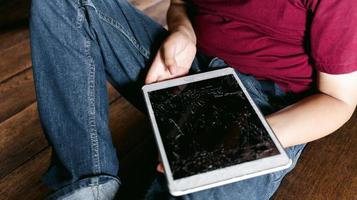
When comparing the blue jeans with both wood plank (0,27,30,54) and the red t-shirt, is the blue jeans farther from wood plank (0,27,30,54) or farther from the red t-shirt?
wood plank (0,27,30,54)

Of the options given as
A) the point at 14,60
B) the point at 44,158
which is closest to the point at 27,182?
the point at 44,158

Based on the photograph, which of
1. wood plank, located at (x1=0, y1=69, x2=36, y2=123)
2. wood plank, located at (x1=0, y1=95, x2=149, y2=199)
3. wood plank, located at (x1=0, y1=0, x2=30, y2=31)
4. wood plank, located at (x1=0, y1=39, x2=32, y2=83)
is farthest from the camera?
wood plank, located at (x1=0, y1=0, x2=30, y2=31)

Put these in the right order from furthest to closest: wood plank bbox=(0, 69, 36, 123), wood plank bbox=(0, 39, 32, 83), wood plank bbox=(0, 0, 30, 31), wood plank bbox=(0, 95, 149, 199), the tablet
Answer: wood plank bbox=(0, 0, 30, 31), wood plank bbox=(0, 39, 32, 83), wood plank bbox=(0, 69, 36, 123), wood plank bbox=(0, 95, 149, 199), the tablet

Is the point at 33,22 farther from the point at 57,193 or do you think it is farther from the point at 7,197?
the point at 7,197

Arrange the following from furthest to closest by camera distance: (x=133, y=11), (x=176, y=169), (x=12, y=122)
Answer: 1. (x=12, y=122)
2. (x=133, y=11)
3. (x=176, y=169)

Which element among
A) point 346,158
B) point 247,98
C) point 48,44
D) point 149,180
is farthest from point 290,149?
point 48,44

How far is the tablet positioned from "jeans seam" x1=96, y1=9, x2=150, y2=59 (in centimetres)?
11

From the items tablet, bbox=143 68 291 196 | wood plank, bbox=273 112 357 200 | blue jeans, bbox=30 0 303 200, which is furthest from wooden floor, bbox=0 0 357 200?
tablet, bbox=143 68 291 196

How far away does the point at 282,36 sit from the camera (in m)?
0.64

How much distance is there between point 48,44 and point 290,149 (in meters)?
0.46

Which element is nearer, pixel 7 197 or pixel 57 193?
pixel 57 193

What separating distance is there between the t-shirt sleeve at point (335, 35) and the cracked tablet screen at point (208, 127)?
0.14 meters

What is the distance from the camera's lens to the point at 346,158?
0.79 meters

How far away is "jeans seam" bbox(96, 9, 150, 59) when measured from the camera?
0.67 m
